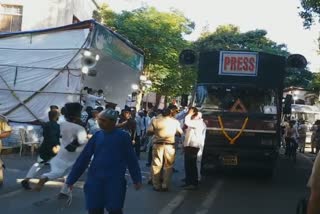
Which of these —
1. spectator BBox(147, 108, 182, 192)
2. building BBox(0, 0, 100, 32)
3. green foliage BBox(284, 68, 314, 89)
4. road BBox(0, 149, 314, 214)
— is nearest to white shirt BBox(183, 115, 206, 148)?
spectator BBox(147, 108, 182, 192)

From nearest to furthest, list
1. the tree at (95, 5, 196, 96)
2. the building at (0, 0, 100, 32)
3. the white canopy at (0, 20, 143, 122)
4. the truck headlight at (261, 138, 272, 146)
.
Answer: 1. the truck headlight at (261, 138, 272, 146)
2. the white canopy at (0, 20, 143, 122)
3. the building at (0, 0, 100, 32)
4. the tree at (95, 5, 196, 96)

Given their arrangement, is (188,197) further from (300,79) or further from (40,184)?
(300,79)

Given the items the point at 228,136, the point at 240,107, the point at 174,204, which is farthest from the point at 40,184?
the point at 240,107

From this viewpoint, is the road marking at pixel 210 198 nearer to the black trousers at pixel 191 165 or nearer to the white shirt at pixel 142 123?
the black trousers at pixel 191 165

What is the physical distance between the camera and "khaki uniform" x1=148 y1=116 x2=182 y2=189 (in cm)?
1054

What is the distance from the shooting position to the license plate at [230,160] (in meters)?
12.6

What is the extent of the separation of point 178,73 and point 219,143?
25.3 meters

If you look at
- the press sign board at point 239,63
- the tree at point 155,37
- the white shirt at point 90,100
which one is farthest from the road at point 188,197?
the tree at point 155,37

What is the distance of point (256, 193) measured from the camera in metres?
11.1

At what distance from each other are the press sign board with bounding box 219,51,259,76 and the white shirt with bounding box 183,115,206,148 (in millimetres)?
2706

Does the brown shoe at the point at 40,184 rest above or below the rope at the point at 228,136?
below

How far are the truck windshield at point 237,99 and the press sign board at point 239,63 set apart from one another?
44 centimetres

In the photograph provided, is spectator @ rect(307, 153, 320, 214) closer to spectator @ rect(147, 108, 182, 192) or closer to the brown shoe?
the brown shoe

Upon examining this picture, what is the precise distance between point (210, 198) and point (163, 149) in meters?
1.35
